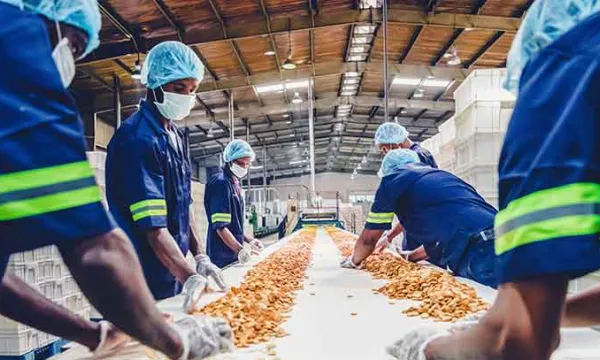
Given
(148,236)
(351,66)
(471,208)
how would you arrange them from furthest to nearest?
(351,66), (471,208), (148,236)

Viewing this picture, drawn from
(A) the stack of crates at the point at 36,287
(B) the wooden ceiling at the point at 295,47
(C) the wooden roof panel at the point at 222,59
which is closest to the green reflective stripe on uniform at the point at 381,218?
(A) the stack of crates at the point at 36,287

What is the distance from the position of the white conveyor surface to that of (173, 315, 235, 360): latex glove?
50mm

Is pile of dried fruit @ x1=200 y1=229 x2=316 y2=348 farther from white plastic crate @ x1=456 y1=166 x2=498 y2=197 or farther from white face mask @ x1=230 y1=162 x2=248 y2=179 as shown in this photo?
white plastic crate @ x1=456 y1=166 x2=498 y2=197

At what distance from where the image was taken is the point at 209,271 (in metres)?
2.13

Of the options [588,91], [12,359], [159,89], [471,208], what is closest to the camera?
[588,91]

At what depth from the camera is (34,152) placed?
0.70 metres

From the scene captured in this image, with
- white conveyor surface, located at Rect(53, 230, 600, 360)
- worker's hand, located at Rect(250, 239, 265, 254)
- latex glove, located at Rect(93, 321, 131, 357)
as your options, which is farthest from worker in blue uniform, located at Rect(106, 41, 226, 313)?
worker's hand, located at Rect(250, 239, 265, 254)

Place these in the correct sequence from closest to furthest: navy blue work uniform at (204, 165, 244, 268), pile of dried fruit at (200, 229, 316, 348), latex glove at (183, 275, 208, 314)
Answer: pile of dried fruit at (200, 229, 316, 348)
latex glove at (183, 275, 208, 314)
navy blue work uniform at (204, 165, 244, 268)

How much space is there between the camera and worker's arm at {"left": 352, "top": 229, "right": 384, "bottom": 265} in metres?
2.86

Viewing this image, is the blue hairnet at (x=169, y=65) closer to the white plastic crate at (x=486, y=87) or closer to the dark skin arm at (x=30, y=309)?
the dark skin arm at (x=30, y=309)

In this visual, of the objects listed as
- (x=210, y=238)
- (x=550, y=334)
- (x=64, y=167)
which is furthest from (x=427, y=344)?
(x=210, y=238)

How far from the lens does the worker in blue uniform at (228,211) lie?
143 inches

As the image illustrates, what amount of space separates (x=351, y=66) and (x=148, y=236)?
31.4 feet

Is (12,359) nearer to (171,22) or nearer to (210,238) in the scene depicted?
(210,238)
